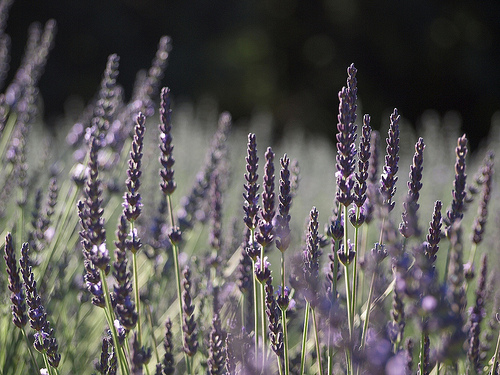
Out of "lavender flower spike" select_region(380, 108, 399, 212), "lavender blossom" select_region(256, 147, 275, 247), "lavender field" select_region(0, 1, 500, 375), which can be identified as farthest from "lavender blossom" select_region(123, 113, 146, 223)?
"lavender flower spike" select_region(380, 108, 399, 212)

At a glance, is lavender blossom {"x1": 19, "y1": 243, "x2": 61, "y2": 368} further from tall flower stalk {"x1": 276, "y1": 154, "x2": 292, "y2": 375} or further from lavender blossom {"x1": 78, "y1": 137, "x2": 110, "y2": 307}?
tall flower stalk {"x1": 276, "y1": 154, "x2": 292, "y2": 375}

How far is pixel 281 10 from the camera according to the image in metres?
14.4

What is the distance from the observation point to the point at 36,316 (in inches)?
39.7

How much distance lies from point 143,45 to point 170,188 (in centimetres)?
1254

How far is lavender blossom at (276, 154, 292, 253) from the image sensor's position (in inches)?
41.4

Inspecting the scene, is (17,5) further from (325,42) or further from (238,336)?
(238,336)

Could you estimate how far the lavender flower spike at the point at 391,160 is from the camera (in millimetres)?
1069

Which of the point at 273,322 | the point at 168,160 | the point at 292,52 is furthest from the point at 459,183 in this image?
the point at 292,52

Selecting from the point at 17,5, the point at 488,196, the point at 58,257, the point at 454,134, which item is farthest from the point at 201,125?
the point at 17,5

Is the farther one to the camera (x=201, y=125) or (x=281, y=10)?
(x=281, y=10)

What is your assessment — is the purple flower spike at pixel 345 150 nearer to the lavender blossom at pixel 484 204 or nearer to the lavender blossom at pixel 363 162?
the lavender blossom at pixel 363 162

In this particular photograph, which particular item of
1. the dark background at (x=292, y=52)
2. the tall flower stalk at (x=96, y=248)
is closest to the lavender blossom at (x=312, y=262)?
the tall flower stalk at (x=96, y=248)

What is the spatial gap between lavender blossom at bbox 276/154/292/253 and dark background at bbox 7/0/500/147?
11.7 m

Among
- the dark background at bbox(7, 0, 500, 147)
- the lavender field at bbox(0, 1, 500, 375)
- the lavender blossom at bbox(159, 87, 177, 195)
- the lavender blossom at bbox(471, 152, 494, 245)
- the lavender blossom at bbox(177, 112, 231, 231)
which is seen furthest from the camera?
the dark background at bbox(7, 0, 500, 147)
